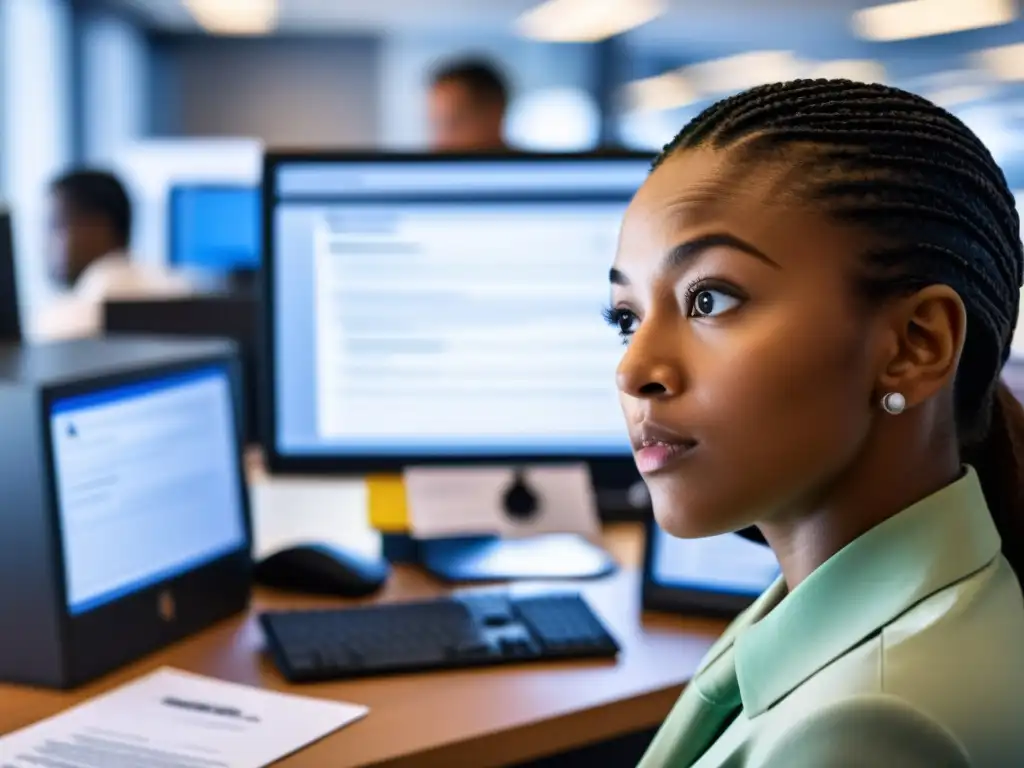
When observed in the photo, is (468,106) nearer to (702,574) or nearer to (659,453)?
(702,574)

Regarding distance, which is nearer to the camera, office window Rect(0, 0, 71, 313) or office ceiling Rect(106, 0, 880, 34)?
office window Rect(0, 0, 71, 313)

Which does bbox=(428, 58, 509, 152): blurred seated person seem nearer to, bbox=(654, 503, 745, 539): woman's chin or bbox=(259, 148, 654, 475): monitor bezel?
bbox=(259, 148, 654, 475): monitor bezel

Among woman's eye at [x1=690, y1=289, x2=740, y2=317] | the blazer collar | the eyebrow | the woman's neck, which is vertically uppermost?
the eyebrow

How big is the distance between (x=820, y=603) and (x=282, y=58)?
26.9 ft

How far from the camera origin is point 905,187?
1.98 ft

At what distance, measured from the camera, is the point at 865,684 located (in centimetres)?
55

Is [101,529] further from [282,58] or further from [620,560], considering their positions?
[282,58]

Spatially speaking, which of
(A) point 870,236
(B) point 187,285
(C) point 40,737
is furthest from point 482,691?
(B) point 187,285

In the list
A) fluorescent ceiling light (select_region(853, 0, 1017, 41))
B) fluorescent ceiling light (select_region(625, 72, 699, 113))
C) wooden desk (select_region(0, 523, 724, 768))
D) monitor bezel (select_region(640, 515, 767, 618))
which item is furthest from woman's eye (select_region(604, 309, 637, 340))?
fluorescent ceiling light (select_region(625, 72, 699, 113))

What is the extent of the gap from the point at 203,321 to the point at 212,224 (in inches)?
99.5

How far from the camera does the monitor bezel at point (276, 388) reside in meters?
1.35

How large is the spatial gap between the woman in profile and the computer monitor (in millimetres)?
890

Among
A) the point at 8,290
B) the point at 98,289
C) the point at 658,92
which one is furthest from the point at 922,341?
the point at 658,92

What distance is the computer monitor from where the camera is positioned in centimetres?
134
